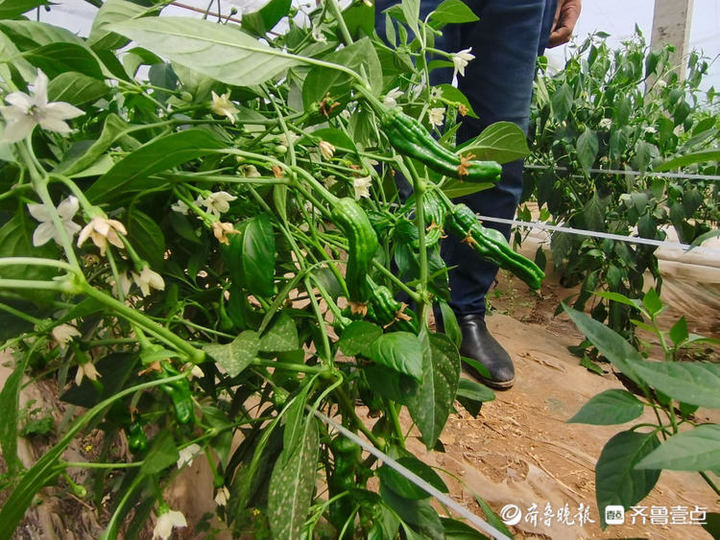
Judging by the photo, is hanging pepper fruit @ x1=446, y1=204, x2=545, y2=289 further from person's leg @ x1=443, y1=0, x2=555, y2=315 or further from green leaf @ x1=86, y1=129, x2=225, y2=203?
person's leg @ x1=443, y1=0, x2=555, y2=315

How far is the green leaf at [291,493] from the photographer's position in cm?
35

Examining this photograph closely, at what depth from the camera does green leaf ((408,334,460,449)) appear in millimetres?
382

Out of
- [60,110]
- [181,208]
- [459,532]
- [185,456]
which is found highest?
[60,110]

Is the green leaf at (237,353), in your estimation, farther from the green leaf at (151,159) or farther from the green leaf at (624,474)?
the green leaf at (624,474)

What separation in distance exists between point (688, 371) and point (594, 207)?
1707 millimetres

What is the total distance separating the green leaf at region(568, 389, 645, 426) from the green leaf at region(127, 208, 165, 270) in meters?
→ 0.37

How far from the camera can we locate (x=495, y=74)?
3.88 ft

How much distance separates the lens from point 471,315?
138cm

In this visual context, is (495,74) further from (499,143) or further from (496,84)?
(499,143)

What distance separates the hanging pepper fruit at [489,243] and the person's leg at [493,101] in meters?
0.68

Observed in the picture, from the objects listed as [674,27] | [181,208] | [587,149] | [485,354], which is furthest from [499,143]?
[674,27]

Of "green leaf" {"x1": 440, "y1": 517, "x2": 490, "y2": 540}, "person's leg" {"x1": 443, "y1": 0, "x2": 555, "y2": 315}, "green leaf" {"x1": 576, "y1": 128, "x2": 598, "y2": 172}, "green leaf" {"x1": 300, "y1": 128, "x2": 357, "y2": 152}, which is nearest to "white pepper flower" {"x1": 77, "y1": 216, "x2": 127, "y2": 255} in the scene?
A: "green leaf" {"x1": 300, "y1": 128, "x2": 357, "y2": 152}

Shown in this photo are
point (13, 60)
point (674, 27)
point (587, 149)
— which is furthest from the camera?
point (674, 27)

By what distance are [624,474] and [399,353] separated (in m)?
0.20
